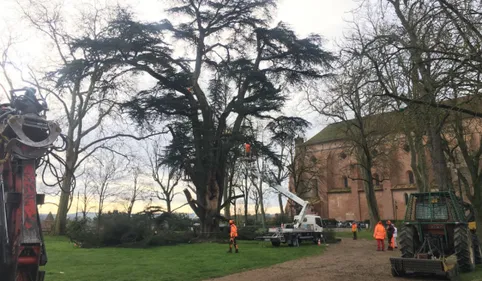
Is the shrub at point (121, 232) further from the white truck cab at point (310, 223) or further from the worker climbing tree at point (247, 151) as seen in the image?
the white truck cab at point (310, 223)

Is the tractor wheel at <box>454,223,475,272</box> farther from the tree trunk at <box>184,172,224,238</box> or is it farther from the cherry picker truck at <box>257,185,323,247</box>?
the tree trunk at <box>184,172,224,238</box>

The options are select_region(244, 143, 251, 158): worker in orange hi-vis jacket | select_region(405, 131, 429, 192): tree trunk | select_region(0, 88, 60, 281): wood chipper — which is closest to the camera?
select_region(0, 88, 60, 281): wood chipper

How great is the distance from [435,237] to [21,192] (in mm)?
12089

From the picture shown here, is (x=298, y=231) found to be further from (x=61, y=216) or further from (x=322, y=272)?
(x=61, y=216)

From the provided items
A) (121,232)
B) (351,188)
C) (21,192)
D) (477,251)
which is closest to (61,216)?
(121,232)

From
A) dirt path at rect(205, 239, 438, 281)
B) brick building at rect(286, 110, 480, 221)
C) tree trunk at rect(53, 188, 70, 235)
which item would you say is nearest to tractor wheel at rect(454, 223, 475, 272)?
dirt path at rect(205, 239, 438, 281)

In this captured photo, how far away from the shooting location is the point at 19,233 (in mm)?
4598

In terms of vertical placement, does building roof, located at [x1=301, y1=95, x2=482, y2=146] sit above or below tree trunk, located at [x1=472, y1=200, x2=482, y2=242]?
above

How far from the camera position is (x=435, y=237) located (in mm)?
12695

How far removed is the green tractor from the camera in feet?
37.1

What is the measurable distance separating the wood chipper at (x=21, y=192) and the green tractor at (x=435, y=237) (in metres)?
9.71

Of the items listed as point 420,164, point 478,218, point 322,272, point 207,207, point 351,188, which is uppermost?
point 351,188

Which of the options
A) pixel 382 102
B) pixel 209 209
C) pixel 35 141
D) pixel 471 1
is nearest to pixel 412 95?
pixel 382 102

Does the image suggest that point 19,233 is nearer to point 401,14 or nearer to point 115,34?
point 401,14
